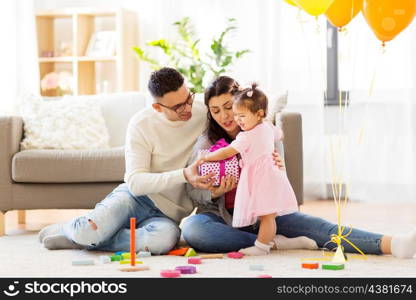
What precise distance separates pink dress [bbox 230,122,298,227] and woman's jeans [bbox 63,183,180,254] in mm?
294

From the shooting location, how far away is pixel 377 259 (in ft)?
9.12

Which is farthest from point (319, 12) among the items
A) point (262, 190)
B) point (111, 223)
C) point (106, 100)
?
point (106, 100)

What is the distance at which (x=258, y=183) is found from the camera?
9.32 ft

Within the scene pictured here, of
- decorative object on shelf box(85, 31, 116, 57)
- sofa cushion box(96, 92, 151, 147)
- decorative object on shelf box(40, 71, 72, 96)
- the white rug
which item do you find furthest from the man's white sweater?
decorative object on shelf box(40, 71, 72, 96)

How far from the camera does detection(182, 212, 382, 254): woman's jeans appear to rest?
2.95 metres

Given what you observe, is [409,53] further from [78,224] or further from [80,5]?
[78,224]

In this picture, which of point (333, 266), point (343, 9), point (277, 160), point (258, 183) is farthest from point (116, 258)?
point (343, 9)

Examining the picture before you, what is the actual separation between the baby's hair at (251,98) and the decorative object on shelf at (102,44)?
3.09 meters

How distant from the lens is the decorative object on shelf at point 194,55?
17.3 ft

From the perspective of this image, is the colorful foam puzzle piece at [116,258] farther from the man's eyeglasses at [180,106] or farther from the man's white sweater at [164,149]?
A: the man's eyeglasses at [180,106]

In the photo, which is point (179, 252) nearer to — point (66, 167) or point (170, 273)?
point (170, 273)

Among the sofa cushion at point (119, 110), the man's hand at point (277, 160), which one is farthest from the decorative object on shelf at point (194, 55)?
the man's hand at point (277, 160)

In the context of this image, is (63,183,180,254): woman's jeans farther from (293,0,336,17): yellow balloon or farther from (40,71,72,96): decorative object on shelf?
(40,71,72,96): decorative object on shelf

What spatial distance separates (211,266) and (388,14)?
108cm
